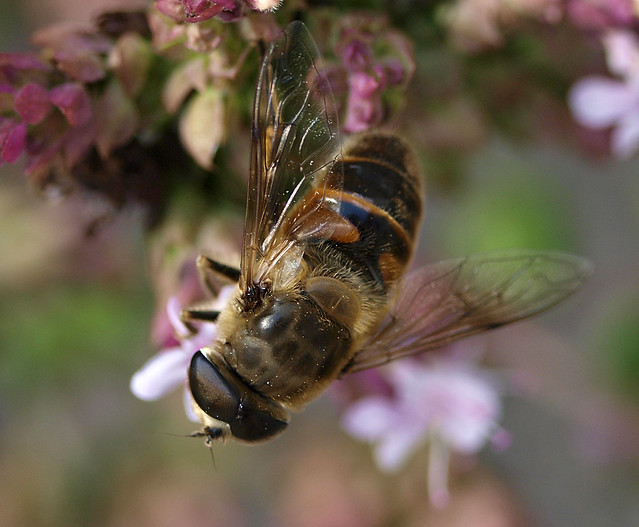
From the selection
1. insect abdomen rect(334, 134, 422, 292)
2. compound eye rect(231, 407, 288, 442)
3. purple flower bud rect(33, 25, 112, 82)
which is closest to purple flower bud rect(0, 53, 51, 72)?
purple flower bud rect(33, 25, 112, 82)

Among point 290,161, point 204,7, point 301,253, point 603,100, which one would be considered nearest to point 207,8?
point 204,7

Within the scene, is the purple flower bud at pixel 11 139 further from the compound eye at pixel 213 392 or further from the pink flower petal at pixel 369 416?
the pink flower petal at pixel 369 416

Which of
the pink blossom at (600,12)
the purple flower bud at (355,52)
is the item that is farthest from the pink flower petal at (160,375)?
the pink blossom at (600,12)

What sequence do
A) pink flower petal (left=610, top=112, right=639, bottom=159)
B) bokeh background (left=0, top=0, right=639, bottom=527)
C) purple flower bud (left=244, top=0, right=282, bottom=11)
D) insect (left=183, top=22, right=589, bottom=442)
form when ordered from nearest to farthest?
purple flower bud (left=244, top=0, right=282, bottom=11) < insect (left=183, top=22, right=589, bottom=442) < pink flower petal (left=610, top=112, right=639, bottom=159) < bokeh background (left=0, top=0, right=639, bottom=527)

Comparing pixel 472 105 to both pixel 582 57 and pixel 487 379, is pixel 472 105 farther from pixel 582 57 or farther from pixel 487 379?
pixel 487 379

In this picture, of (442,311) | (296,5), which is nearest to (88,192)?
(296,5)

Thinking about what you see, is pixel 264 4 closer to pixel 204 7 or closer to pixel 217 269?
pixel 204 7

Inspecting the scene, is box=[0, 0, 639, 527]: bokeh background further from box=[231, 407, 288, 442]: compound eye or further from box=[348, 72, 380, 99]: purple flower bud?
box=[231, 407, 288, 442]: compound eye
